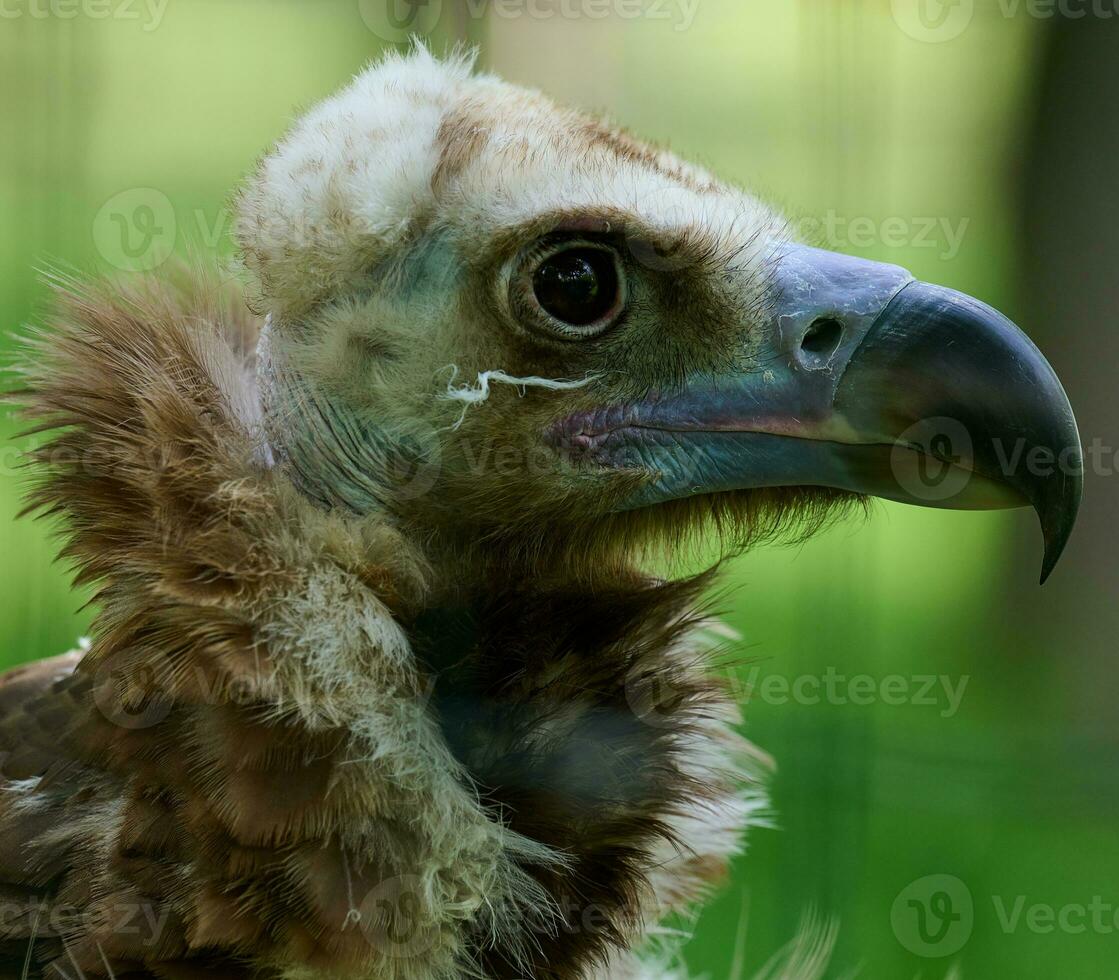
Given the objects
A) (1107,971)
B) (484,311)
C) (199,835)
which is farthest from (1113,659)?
(199,835)

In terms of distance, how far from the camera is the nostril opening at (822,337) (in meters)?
1.53

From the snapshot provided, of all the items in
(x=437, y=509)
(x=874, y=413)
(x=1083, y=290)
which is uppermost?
(x=1083, y=290)

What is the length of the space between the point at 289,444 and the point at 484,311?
0.32m

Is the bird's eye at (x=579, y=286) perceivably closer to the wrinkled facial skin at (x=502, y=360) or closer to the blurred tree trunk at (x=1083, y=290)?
the wrinkled facial skin at (x=502, y=360)

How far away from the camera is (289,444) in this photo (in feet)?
5.29

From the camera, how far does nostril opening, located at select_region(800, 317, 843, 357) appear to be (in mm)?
1528

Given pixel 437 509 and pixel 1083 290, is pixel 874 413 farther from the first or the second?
pixel 1083 290

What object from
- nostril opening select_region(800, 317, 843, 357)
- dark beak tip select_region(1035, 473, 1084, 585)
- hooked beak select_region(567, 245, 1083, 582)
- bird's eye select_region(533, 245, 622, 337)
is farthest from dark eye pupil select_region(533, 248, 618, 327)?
dark beak tip select_region(1035, 473, 1084, 585)

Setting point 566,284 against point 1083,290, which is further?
point 1083,290

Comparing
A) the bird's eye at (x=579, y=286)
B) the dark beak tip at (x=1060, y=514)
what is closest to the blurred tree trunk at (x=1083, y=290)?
the dark beak tip at (x=1060, y=514)

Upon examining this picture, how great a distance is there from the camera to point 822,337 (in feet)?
5.07

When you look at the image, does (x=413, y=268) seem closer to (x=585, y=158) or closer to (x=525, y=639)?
(x=585, y=158)

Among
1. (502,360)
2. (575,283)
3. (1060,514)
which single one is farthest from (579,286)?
(1060,514)

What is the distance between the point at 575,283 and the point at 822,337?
12.9 inches
